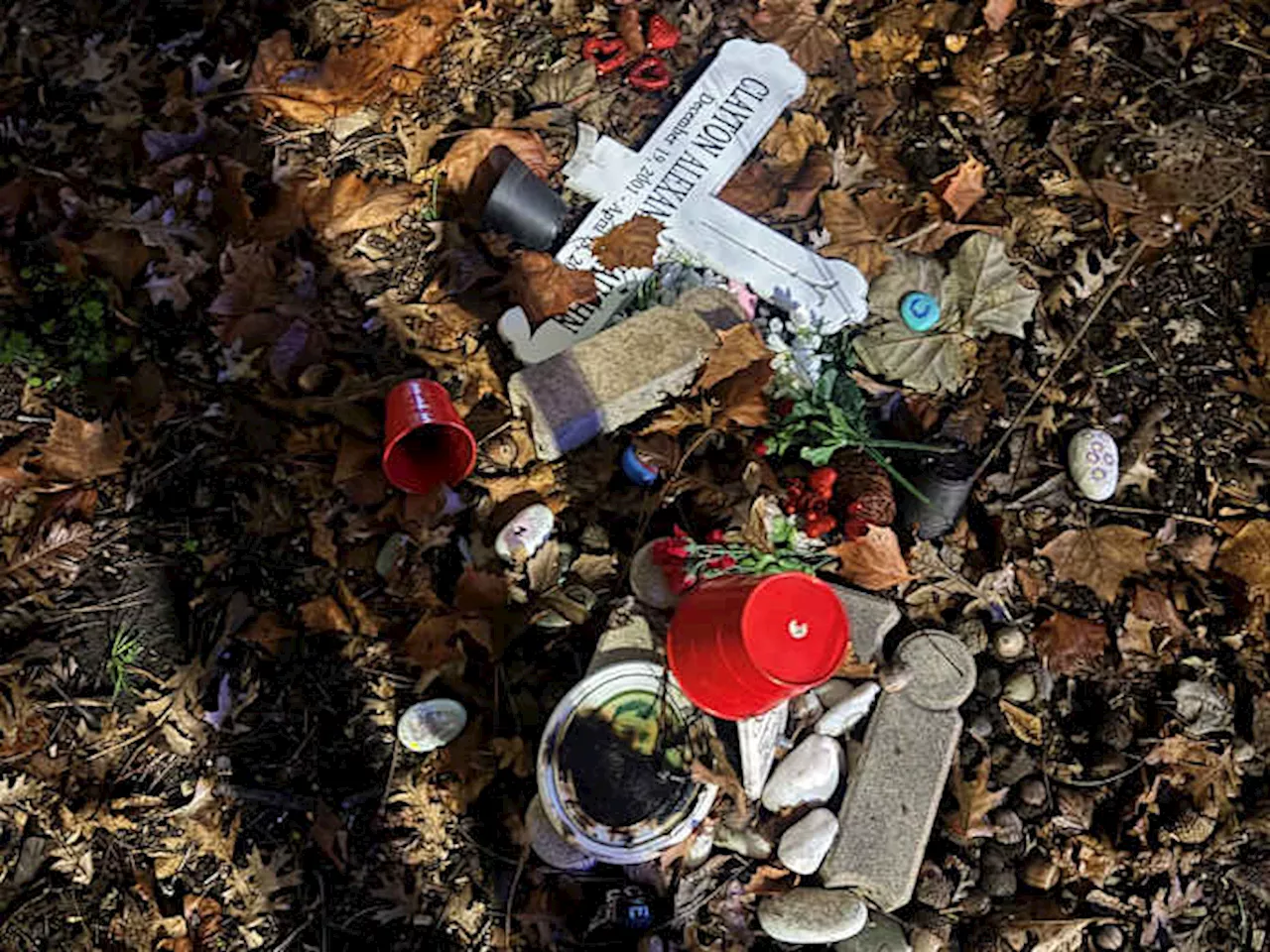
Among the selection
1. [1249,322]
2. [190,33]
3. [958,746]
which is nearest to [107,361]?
[190,33]

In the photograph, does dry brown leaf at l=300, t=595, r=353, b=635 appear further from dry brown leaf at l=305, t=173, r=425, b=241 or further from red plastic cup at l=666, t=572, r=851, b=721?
dry brown leaf at l=305, t=173, r=425, b=241

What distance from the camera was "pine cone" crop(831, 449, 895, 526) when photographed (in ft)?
9.41

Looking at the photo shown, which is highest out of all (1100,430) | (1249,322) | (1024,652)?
(1249,322)

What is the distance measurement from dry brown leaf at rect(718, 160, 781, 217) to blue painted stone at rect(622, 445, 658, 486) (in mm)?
927

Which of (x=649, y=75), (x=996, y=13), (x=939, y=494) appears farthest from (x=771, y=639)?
(x=996, y=13)

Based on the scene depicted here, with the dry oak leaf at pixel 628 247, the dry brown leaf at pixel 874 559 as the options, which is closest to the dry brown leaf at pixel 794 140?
the dry oak leaf at pixel 628 247

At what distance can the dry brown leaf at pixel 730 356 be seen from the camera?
3.04m

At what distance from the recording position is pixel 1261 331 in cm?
329

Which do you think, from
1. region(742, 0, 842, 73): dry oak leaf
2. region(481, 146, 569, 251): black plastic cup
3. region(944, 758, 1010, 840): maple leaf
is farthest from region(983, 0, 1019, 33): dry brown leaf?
region(944, 758, 1010, 840): maple leaf

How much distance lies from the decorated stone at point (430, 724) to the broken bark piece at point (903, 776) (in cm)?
99

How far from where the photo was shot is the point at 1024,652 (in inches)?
116

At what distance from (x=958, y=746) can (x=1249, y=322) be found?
163 cm

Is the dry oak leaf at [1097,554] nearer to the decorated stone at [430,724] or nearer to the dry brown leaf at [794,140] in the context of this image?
the dry brown leaf at [794,140]

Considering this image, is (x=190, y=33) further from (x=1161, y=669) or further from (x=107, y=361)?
(x=1161, y=669)
